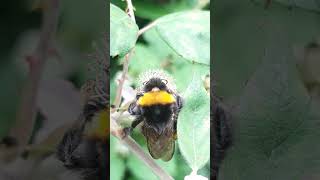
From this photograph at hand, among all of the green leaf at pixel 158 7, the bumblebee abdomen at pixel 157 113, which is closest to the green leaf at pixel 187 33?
the green leaf at pixel 158 7

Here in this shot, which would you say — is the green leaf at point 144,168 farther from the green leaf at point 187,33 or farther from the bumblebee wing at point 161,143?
the green leaf at point 187,33

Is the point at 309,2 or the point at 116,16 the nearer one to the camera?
the point at 116,16

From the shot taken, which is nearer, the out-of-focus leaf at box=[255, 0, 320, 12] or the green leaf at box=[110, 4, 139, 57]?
the green leaf at box=[110, 4, 139, 57]

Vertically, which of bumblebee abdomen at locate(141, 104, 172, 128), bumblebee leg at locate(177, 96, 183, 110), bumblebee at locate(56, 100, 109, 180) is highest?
bumblebee leg at locate(177, 96, 183, 110)

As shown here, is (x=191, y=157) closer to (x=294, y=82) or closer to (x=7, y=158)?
(x=294, y=82)

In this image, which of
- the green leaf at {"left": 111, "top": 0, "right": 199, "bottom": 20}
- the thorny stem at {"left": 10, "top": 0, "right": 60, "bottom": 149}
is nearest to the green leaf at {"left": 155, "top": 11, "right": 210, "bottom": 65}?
the green leaf at {"left": 111, "top": 0, "right": 199, "bottom": 20}

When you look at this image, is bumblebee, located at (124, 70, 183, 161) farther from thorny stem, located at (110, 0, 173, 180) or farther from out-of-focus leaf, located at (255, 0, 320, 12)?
out-of-focus leaf, located at (255, 0, 320, 12)

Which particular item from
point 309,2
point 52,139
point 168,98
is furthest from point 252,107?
point 52,139
